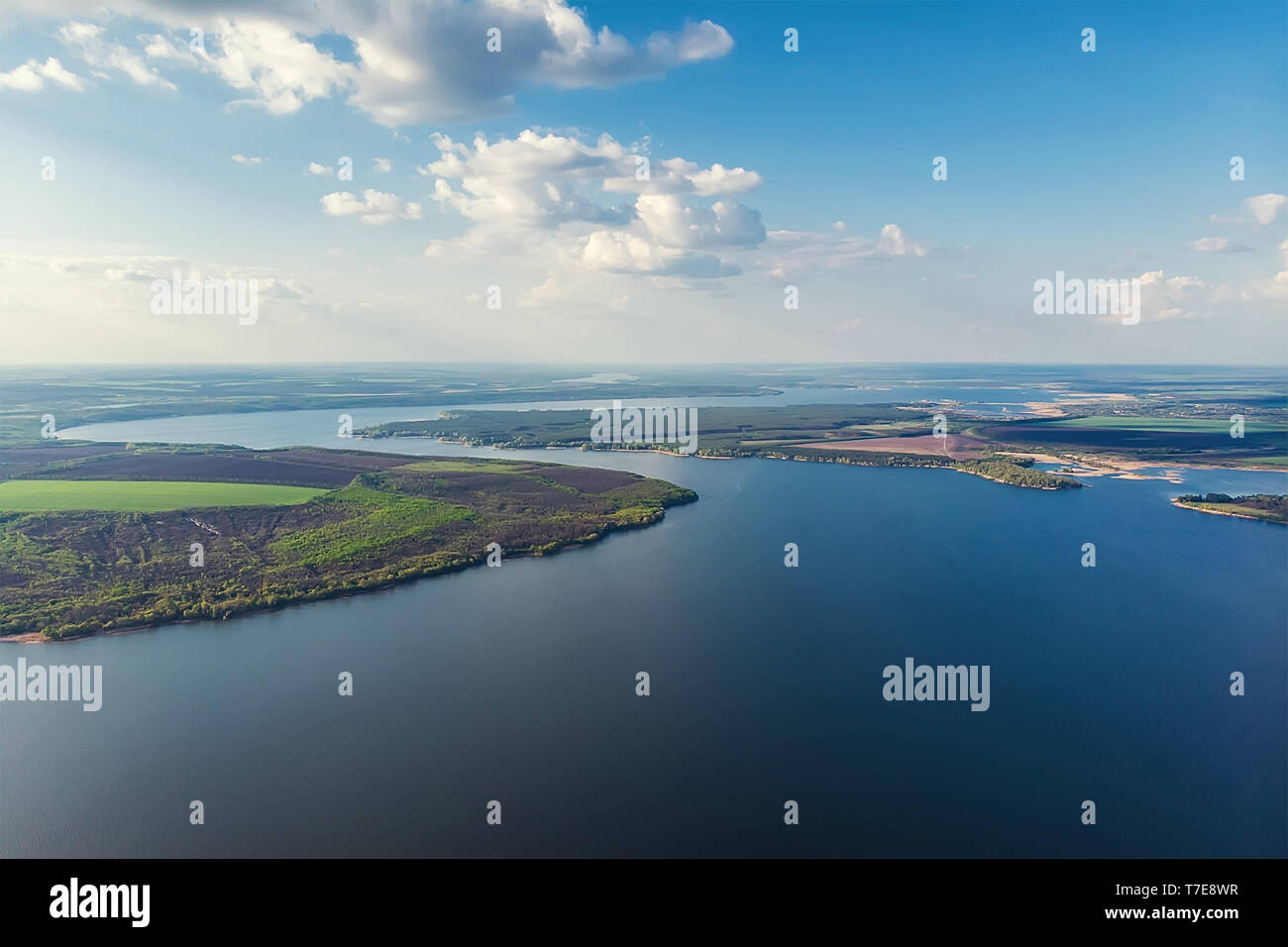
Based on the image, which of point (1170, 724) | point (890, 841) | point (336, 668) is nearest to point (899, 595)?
point (1170, 724)

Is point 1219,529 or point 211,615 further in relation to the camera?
point 1219,529

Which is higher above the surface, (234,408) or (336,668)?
(234,408)

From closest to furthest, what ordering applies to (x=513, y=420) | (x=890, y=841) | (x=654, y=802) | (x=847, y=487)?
1. (x=890, y=841)
2. (x=654, y=802)
3. (x=847, y=487)
4. (x=513, y=420)

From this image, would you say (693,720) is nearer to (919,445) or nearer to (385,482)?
(385,482)

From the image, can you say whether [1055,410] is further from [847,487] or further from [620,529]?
[620,529]

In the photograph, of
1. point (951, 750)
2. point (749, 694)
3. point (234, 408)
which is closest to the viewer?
point (951, 750)

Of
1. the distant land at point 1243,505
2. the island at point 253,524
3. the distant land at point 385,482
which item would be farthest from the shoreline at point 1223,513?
the island at point 253,524

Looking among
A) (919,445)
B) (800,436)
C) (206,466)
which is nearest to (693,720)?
(206,466)

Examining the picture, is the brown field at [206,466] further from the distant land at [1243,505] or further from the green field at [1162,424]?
the green field at [1162,424]
